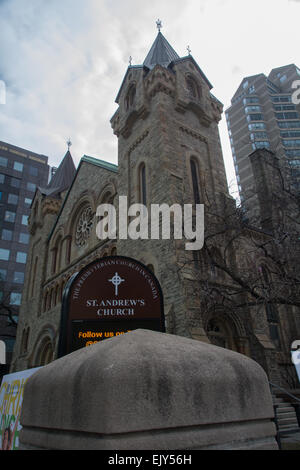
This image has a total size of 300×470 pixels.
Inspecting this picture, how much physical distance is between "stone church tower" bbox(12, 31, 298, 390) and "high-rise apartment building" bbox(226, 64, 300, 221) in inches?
1884

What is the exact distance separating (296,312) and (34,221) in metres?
24.1

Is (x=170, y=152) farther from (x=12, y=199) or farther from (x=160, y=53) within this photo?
(x=12, y=199)

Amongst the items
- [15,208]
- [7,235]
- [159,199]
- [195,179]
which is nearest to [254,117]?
[15,208]

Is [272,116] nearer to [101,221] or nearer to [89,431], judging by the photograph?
[101,221]

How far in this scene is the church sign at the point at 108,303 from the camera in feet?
17.9

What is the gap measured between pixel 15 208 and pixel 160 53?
41.0 m

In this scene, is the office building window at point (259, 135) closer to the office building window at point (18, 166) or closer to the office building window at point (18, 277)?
the office building window at point (18, 166)

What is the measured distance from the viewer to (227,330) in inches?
569

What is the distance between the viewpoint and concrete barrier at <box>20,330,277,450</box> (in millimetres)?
1941

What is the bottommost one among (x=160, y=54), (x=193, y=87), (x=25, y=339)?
(x=25, y=339)

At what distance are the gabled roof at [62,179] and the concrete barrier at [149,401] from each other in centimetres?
3020

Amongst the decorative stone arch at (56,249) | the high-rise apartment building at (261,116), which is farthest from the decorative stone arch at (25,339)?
the high-rise apartment building at (261,116)

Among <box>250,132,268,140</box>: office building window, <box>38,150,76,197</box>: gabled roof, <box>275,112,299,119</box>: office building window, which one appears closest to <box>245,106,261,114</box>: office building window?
<box>275,112,299,119</box>: office building window
